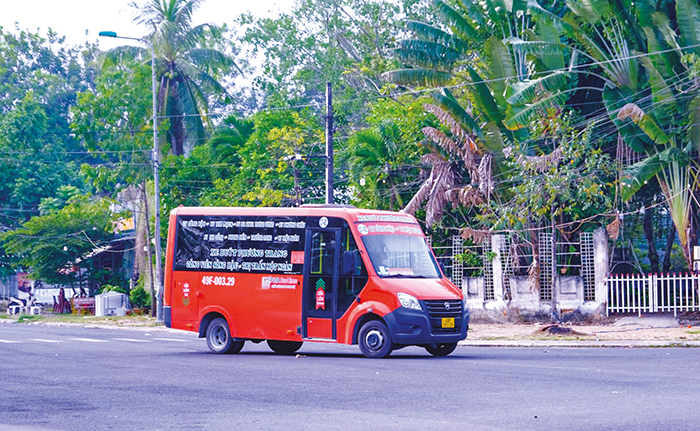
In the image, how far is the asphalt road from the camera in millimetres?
9766

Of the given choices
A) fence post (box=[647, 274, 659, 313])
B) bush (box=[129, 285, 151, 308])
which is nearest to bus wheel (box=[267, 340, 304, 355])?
fence post (box=[647, 274, 659, 313])

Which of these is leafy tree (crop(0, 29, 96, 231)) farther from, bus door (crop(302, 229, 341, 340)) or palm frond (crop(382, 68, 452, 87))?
bus door (crop(302, 229, 341, 340))

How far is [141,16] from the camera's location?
47219mm

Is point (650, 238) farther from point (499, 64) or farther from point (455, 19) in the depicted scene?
point (455, 19)

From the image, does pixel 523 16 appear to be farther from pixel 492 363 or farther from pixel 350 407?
pixel 350 407

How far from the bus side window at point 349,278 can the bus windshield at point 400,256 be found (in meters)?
0.23

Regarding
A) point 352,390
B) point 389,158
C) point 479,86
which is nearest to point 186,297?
point 352,390

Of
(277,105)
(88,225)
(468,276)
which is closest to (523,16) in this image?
(468,276)

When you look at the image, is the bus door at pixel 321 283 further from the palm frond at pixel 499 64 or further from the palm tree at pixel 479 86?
the palm frond at pixel 499 64

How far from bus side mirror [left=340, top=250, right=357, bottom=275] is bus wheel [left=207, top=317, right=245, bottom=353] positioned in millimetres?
3103

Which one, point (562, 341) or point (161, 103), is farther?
point (161, 103)

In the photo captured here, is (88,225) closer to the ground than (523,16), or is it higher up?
closer to the ground

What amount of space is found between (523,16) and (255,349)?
14916 millimetres

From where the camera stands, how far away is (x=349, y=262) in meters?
17.6
